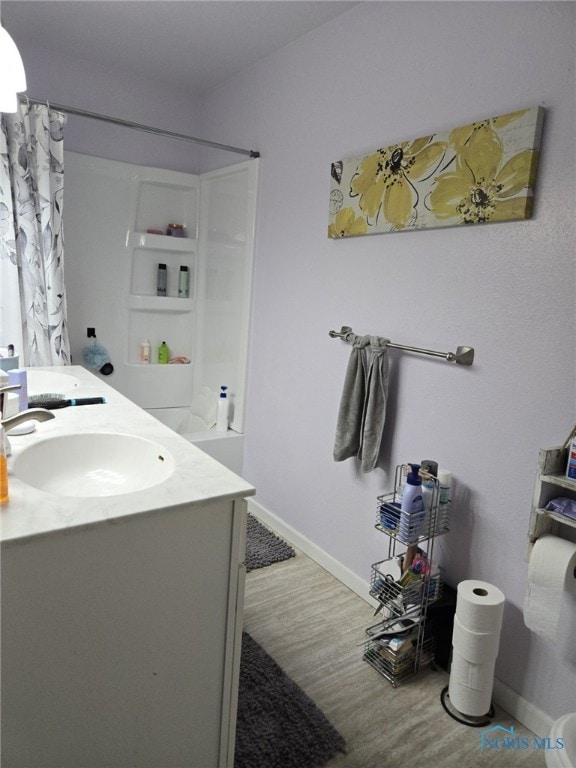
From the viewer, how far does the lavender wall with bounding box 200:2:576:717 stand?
1559mm

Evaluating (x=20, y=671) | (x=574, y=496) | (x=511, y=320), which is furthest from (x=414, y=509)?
(x=20, y=671)

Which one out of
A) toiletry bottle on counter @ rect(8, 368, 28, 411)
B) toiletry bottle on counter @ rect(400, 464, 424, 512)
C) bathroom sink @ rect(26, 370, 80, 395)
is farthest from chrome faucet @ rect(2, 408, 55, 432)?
toiletry bottle on counter @ rect(400, 464, 424, 512)

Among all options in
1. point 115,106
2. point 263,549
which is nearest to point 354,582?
point 263,549

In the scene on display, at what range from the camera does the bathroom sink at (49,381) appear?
2270 mm

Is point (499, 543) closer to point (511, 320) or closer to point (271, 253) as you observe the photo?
point (511, 320)

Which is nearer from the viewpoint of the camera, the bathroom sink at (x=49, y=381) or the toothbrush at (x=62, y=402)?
the toothbrush at (x=62, y=402)

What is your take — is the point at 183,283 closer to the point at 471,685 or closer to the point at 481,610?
the point at 481,610

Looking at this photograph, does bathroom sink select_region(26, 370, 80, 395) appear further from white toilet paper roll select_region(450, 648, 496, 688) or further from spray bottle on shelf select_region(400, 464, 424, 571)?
white toilet paper roll select_region(450, 648, 496, 688)

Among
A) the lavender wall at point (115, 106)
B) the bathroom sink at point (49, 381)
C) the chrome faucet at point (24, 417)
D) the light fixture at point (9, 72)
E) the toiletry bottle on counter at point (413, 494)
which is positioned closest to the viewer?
the chrome faucet at point (24, 417)

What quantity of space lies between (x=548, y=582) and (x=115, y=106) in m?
3.26

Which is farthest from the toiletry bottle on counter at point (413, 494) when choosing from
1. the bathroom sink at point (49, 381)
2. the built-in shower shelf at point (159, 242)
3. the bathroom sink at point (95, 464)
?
the built-in shower shelf at point (159, 242)

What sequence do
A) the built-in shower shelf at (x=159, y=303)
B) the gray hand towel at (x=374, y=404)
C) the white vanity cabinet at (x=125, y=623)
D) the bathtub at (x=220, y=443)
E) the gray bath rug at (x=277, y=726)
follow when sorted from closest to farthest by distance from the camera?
1. the white vanity cabinet at (x=125, y=623)
2. the gray bath rug at (x=277, y=726)
3. the gray hand towel at (x=374, y=404)
4. the bathtub at (x=220, y=443)
5. the built-in shower shelf at (x=159, y=303)

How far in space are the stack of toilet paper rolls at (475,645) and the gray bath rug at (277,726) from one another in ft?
1.39

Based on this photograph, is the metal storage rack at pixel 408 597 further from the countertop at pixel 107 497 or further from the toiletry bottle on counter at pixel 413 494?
the countertop at pixel 107 497
